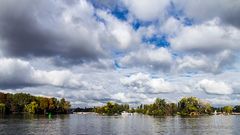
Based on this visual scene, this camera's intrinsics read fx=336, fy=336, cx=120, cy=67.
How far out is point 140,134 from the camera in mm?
81312

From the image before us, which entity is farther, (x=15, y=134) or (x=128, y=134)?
(x=128, y=134)

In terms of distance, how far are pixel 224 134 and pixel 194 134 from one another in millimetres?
7646

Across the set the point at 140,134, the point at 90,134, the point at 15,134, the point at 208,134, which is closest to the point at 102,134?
the point at 90,134

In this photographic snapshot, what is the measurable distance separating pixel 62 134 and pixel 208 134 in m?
35.0

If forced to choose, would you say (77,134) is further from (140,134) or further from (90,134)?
(140,134)

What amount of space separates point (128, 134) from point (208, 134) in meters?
19.5

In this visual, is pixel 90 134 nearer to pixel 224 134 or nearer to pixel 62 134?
pixel 62 134

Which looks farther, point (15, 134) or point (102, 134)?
point (102, 134)

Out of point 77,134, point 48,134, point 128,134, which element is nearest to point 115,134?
point 128,134

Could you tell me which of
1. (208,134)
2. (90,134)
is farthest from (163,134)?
(90,134)

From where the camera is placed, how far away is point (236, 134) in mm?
82562

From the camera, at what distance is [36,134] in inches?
3031

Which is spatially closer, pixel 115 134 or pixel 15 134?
pixel 15 134

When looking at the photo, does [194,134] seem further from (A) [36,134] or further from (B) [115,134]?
(A) [36,134]
